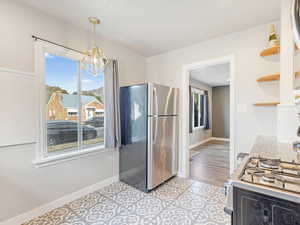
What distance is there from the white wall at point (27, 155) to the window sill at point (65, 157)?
0.19 feet

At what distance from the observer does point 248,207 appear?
754mm

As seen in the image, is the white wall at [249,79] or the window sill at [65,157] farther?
the white wall at [249,79]

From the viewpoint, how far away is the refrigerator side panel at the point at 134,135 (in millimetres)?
2420

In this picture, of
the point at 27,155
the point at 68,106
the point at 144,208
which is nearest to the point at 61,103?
the point at 68,106

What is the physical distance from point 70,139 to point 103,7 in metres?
1.81

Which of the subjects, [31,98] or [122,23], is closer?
[31,98]

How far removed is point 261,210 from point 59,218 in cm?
213

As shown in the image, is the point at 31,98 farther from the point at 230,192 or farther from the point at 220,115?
the point at 220,115

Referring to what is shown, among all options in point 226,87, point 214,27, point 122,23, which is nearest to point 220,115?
point 226,87

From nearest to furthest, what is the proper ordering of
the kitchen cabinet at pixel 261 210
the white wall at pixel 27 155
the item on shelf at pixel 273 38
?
the kitchen cabinet at pixel 261 210 < the white wall at pixel 27 155 < the item on shelf at pixel 273 38

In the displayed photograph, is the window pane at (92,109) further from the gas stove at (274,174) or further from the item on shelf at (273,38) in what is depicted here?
the item on shelf at (273,38)

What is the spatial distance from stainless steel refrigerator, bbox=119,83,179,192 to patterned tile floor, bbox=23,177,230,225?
0.85 ft

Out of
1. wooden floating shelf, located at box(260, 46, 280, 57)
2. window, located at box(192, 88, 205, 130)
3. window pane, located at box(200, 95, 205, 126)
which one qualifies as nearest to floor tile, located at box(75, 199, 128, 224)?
wooden floating shelf, located at box(260, 46, 280, 57)

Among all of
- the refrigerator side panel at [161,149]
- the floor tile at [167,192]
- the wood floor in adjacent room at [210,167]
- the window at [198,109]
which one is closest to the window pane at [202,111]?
the window at [198,109]
